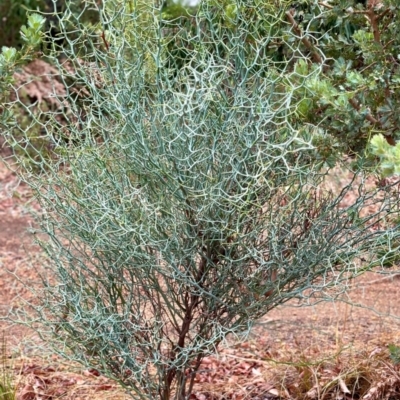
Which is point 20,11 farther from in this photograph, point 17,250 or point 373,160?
point 373,160

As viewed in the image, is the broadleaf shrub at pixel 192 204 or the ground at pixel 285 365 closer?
the broadleaf shrub at pixel 192 204

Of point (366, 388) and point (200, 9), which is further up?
point (200, 9)

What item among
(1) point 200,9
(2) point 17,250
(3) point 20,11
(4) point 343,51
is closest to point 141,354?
(1) point 200,9

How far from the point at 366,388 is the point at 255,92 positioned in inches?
62.9

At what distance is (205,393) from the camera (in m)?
3.51

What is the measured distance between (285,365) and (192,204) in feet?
4.62

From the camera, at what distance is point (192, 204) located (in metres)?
2.42

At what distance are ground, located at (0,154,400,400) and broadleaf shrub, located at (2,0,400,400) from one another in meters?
0.25

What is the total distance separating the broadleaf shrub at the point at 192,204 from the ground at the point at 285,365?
25 cm

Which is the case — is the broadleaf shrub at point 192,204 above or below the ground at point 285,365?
above

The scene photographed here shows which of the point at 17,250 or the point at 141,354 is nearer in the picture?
the point at 141,354

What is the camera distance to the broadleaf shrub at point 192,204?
2352mm

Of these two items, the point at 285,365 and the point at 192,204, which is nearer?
the point at 192,204

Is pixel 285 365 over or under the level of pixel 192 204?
under
